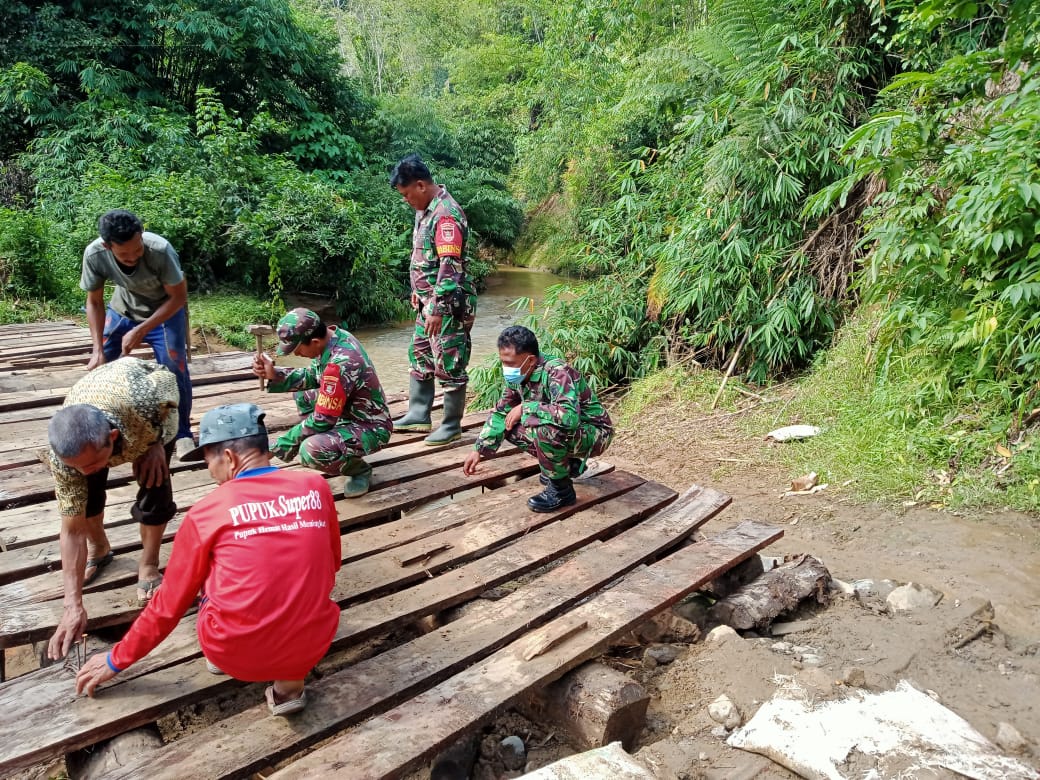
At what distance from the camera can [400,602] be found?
2.69 metres

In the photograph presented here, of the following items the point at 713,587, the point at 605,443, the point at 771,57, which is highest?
the point at 771,57

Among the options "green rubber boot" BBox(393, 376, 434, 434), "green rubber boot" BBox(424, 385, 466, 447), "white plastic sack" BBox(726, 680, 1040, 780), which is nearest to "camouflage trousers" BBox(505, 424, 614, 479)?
"green rubber boot" BBox(424, 385, 466, 447)

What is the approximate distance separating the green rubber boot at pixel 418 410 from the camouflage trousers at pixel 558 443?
107 cm

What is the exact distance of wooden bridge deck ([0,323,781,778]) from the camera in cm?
196

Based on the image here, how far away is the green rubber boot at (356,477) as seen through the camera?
11.6ft

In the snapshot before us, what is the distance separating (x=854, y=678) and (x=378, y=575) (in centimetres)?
179

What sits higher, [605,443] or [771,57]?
[771,57]

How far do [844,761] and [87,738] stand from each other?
2117 mm

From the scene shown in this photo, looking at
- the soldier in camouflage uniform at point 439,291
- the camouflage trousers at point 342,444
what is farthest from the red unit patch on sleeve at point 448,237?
the camouflage trousers at point 342,444

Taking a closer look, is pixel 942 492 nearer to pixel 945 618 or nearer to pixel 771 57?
pixel 945 618

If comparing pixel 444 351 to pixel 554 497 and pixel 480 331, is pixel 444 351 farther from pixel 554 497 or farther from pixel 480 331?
pixel 480 331

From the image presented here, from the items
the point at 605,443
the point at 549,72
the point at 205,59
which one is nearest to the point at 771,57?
the point at 605,443

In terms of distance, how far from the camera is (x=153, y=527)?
2523mm

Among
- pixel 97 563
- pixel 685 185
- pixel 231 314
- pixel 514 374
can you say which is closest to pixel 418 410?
pixel 514 374
